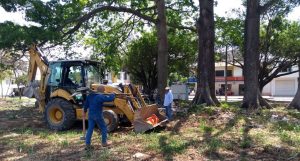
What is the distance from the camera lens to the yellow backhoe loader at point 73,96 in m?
13.1

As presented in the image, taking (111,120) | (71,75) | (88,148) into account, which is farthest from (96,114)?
(71,75)

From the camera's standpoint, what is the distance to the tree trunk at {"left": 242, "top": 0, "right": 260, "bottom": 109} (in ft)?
61.2

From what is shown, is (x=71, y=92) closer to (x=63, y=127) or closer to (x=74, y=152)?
(x=63, y=127)

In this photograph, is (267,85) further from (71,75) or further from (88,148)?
(88,148)

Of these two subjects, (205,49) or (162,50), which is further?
(162,50)

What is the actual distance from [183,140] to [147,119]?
7.77 feet

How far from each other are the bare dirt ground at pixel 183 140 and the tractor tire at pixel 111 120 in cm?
27

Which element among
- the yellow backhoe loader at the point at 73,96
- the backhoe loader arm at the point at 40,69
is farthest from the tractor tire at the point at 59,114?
the backhoe loader arm at the point at 40,69

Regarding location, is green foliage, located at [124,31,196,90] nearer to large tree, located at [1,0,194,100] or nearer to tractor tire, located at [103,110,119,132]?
large tree, located at [1,0,194,100]

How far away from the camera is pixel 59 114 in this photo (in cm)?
1448

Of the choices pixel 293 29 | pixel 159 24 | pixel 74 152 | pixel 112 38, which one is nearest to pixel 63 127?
pixel 74 152

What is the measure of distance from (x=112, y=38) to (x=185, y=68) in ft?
32.9

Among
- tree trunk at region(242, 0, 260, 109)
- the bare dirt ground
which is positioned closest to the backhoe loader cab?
the bare dirt ground

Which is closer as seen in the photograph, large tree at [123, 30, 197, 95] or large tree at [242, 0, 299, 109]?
large tree at [242, 0, 299, 109]
